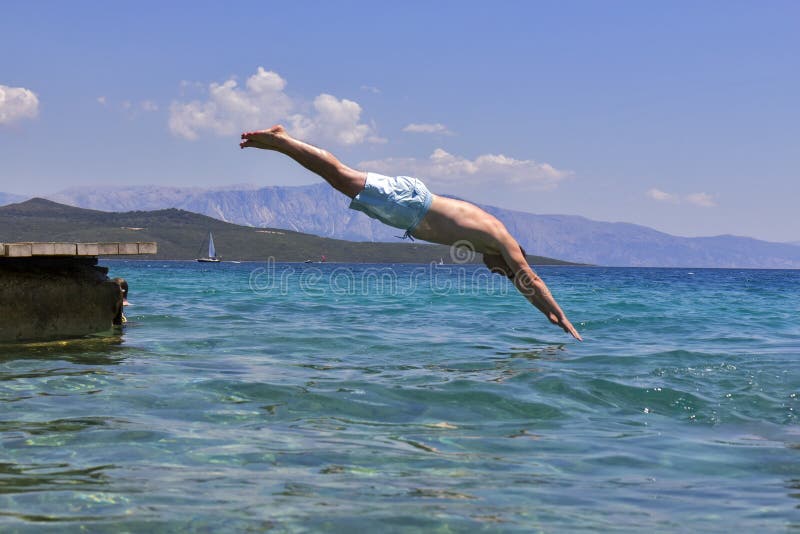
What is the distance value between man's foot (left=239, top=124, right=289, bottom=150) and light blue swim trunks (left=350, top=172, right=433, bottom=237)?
937 mm

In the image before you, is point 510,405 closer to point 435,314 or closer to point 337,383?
point 337,383

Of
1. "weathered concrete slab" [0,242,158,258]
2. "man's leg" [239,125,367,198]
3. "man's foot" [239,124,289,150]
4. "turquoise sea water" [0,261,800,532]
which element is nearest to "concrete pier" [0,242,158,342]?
"weathered concrete slab" [0,242,158,258]

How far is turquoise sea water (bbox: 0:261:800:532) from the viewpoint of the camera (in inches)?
158

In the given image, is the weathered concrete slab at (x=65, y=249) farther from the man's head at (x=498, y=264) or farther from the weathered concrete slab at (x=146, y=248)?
the man's head at (x=498, y=264)

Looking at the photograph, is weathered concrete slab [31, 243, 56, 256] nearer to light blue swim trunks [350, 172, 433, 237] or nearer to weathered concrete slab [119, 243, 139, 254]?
weathered concrete slab [119, 243, 139, 254]

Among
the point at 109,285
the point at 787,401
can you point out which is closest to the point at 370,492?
the point at 787,401

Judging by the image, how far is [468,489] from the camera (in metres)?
4.43

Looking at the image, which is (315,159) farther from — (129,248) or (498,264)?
(129,248)

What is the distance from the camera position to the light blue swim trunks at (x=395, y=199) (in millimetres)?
7320

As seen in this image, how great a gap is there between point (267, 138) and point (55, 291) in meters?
5.77

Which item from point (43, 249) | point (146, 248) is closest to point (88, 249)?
point (43, 249)

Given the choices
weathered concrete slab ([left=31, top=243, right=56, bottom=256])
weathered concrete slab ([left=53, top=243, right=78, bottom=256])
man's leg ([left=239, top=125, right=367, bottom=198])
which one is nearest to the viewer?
man's leg ([left=239, top=125, right=367, bottom=198])

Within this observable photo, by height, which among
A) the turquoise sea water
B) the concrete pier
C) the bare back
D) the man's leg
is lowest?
the turquoise sea water

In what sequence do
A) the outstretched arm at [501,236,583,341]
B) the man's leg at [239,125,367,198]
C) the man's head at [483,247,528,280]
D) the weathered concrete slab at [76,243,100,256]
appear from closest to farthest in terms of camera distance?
the man's leg at [239,125,367,198], the outstretched arm at [501,236,583,341], the man's head at [483,247,528,280], the weathered concrete slab at [76,243,100,256]
